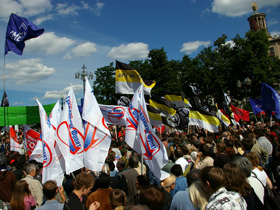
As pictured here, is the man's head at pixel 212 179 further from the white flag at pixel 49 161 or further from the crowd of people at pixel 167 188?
the white flag at pixel 49 161

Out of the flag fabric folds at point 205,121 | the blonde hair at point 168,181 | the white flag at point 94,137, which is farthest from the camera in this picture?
the flag fabric folds at point 205,121

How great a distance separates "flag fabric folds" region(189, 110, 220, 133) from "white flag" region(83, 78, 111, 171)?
6.54 meters

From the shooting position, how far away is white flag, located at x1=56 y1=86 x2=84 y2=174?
5.59 metres

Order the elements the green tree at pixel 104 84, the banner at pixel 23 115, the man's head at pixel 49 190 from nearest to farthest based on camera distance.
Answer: the man's head at pixel 49 190, the banner at pixel 23 115, the green tree at pixel 104 84

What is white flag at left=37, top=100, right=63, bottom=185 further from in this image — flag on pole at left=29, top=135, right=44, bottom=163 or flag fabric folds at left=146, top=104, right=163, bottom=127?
flag fabric folds at left=146, top=104, right=163, bottom=127

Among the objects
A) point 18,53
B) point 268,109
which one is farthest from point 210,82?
point 18,53

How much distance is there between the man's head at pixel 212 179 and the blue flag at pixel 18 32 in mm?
8741

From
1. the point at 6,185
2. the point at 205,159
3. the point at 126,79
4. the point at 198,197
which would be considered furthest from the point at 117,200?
the point at 126,79

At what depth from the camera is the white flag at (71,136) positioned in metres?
5.59

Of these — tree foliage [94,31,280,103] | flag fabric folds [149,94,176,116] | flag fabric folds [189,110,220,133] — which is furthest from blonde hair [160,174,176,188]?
tree foliage [94,31,280,103]

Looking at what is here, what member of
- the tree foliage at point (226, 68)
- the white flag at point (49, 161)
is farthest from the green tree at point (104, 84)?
the white flag at point (49, 161)

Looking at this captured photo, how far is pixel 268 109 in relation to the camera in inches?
466

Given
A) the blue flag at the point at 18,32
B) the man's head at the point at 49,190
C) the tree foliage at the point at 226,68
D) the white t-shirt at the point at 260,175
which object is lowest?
the white t-shirt at the point at 260,175

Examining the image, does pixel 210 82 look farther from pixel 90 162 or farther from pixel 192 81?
pixel 90 162
